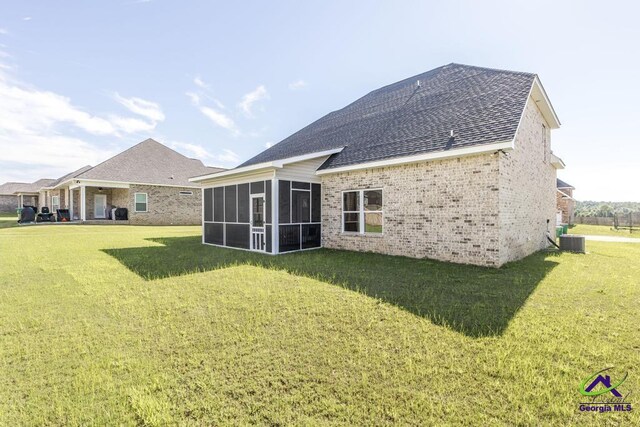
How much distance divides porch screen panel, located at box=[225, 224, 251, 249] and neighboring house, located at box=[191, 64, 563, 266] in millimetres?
45

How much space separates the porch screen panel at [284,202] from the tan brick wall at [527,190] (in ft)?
23.0

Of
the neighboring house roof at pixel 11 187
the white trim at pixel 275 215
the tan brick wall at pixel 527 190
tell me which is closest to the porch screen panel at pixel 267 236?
the white trim at pixel 275 215

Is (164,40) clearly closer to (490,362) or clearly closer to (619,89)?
(490,362)

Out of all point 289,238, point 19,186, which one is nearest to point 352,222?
point 289,238

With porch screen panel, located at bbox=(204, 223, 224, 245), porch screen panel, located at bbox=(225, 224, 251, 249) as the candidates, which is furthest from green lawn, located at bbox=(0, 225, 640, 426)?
porch screen panel, located at bbox=(204, 223, 224, 245)

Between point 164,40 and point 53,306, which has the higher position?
point 164,40

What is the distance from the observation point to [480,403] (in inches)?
102

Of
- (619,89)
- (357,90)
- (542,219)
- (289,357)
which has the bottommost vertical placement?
(289,357)

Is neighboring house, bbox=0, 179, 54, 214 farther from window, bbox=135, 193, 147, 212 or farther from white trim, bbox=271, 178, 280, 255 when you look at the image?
white trim, bbox=271, 178, 280, 255

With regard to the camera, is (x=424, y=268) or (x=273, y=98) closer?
(x=424, y=268)

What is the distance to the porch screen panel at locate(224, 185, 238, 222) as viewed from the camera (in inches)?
500

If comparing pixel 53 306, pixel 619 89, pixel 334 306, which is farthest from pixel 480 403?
pixel 619 89

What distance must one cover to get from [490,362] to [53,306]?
7019 mm

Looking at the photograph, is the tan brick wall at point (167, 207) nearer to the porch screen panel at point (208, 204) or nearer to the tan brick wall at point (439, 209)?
the porch screen panel at point (208, 204)
